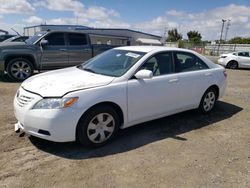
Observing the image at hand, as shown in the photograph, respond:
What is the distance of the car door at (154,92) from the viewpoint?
A: 424 centimetres

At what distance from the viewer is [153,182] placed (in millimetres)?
3178

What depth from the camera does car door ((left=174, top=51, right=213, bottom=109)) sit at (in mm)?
5004

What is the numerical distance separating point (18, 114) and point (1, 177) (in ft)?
3.32

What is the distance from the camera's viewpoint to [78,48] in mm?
10430

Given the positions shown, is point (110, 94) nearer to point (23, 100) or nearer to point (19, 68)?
point (23, 100)

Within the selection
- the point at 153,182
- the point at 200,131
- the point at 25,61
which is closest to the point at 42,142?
the point at 153,182

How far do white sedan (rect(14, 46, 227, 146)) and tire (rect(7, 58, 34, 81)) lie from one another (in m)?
5.13

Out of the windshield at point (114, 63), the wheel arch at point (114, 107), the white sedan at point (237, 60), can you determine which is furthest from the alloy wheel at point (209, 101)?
the white sedan at point (237, 60)

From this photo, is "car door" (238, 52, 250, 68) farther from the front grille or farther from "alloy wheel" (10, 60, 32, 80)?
the front grille

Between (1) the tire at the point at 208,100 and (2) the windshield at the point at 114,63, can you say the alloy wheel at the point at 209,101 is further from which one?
(2) the windshield at the point at 114,63

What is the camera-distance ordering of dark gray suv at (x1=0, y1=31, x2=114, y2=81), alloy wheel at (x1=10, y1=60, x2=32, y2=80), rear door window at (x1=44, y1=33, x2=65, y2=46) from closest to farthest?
dark gray suv at (x1=0, y1=31, x2=114, y2=81) < alloy wheel at (x1=10, y1=60, x2=32, y2=80) < rear door window at (x1=44, y1=33, x2=65, y2=46)

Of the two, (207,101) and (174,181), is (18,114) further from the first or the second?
(207,101)

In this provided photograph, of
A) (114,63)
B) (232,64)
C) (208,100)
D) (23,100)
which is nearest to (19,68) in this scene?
(114,63)

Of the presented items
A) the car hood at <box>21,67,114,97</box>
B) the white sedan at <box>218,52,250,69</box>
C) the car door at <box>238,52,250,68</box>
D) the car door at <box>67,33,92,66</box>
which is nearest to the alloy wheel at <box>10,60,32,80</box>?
the car door at <box>67,33,92,66</box>
